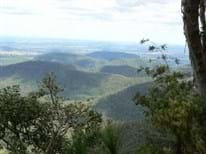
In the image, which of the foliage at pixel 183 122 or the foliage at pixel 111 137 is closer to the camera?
the foliage at pixel 183 122

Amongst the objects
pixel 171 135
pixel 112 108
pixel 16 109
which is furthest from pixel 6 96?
pixel 112 108

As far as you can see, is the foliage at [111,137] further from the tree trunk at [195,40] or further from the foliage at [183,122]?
the tree trunk at [195,40]

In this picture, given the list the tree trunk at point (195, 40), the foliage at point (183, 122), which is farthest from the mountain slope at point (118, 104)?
the foliage at point (183, 122)

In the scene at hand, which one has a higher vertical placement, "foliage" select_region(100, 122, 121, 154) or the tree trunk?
the tree trunk

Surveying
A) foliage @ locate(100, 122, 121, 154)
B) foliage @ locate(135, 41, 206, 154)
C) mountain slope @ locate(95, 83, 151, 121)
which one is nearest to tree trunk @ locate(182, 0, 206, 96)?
foliage @ locate(135, 41, 206, 154)

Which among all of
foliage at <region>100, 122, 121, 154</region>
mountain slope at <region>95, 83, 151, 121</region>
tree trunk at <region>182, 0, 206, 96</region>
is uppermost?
tree trunk at <region>182, 0, 206, 96</region>

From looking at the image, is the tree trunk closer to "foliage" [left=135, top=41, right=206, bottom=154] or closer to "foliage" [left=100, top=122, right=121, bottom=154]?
"foliage" [left=135, top=41, right=206, bottom=154]

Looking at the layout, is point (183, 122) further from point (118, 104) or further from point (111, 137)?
point (118, 104)

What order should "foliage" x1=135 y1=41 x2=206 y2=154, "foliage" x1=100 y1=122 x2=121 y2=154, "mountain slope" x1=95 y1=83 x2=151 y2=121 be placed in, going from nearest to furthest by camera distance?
"foliage" x1=135 y1=41 x2=206 y2=154 < "foliage" x1=100 y1=122 x2=121 y2=154 < "mountain slope" x1=95 y1=83 x2=151 y2=121

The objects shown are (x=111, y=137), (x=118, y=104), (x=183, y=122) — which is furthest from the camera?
(x=118, y=104)

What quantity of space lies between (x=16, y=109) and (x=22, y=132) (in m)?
1.04

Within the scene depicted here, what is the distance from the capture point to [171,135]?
593 cm

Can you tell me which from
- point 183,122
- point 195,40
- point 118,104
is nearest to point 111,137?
point 183,122

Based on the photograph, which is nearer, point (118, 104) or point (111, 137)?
point (111, 137)
